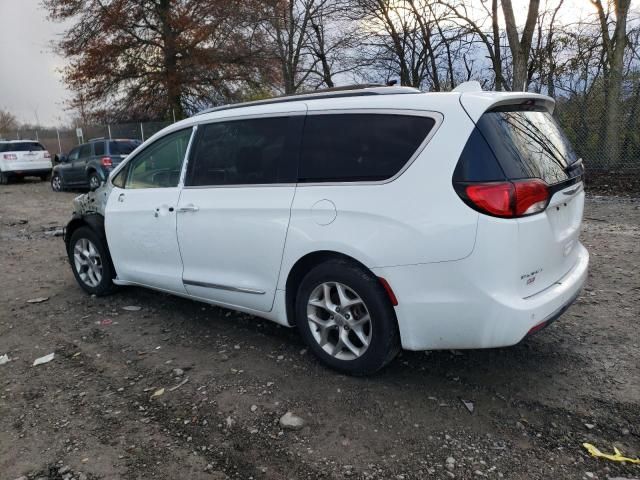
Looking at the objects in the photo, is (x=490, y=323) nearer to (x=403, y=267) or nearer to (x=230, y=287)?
(x=403, y=267)

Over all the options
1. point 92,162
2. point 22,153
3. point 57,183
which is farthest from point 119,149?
point 22,153

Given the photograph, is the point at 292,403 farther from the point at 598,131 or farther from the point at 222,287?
the point at 598,131

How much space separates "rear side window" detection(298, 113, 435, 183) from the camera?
115 inches

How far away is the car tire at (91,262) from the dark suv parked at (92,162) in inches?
382

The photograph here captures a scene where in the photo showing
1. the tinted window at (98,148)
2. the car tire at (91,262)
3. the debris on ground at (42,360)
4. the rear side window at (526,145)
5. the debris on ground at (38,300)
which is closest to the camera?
the rear side window at (526,145)

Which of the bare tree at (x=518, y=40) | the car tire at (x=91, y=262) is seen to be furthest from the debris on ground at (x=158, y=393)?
the bare tree at (x=518, y=40)

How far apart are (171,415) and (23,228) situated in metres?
8.42

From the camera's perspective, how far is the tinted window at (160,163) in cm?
414

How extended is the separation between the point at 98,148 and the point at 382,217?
1439 centimetres

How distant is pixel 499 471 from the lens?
7.91 feet

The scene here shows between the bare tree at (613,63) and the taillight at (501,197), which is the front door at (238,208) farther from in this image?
the bare tree at (613,63)

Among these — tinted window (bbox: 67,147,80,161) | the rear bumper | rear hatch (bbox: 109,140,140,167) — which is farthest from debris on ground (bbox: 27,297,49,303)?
tinted window (bbox: 67,147,80,161)

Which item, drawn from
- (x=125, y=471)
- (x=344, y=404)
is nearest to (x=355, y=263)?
(x=344, y=404)

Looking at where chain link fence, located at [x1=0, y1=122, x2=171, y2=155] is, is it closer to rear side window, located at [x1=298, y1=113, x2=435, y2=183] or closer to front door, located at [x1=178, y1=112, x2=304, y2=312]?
front door, located at [x1=178, y1=112, x2=304, y2=312]
